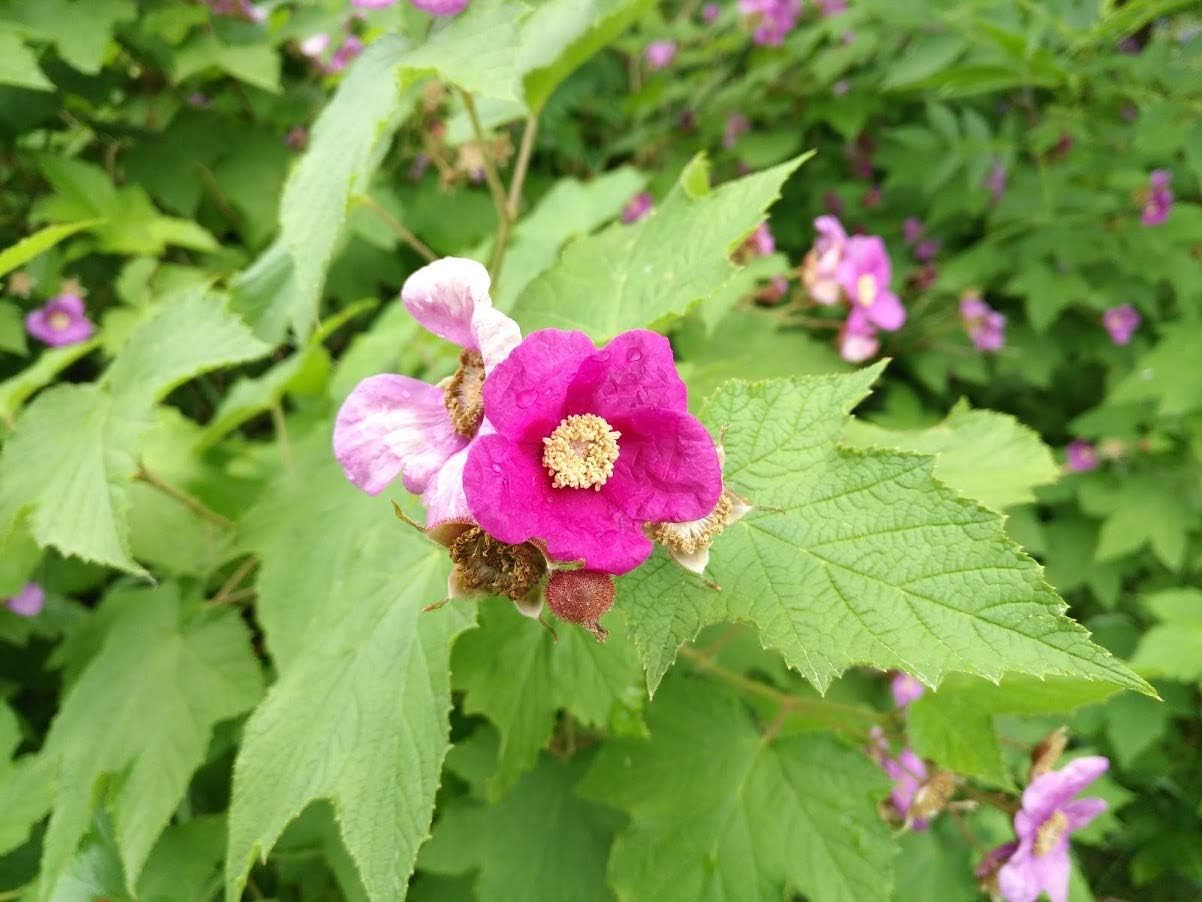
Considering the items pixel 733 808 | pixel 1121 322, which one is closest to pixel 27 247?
pixel 733 808

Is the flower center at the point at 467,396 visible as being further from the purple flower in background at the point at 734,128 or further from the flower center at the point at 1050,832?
the purple flower in background at the point at 734,128

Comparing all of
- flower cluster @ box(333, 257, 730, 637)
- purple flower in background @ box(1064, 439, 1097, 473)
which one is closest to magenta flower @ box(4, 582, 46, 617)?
flower cluster @ box(333, 257, 730, 637)

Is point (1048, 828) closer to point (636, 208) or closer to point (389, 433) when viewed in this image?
point (389, 433)

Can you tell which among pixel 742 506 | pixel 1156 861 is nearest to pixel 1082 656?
pixel 742 506

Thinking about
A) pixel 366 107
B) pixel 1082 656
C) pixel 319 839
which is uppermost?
pixel 366 107

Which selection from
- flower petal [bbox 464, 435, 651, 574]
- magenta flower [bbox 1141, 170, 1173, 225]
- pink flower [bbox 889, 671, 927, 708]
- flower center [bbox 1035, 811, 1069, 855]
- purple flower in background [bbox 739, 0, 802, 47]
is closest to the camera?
flower petal [bbox 464, 435, 651, 574]

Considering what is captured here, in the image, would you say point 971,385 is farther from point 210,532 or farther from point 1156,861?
point 210,532

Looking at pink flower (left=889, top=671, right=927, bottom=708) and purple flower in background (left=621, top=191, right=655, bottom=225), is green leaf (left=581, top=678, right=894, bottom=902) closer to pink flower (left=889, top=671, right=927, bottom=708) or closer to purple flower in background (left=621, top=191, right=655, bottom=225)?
pink flower (left=889, top=671, right=927, bottom=708)
